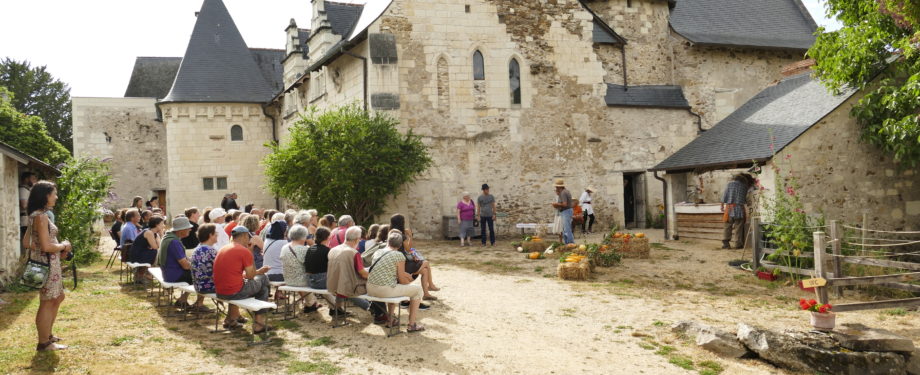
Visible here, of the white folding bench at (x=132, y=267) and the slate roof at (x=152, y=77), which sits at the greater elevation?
the slate roof at (x=152, y=77)

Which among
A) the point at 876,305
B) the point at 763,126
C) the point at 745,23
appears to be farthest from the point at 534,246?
the point at 745,23

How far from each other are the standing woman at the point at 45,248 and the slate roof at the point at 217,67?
21761 millimetres

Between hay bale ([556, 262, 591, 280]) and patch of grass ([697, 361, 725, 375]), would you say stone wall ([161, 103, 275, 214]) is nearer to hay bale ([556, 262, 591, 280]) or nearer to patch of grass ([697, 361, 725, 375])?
hay bale ([556, 262, 591, 280])

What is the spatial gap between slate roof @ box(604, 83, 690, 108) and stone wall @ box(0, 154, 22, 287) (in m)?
15.0

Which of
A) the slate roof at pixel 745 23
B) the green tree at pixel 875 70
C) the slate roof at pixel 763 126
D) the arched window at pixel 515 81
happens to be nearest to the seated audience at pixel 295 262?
the slate roof at pixel 763 126

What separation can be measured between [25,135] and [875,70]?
57.7 feet

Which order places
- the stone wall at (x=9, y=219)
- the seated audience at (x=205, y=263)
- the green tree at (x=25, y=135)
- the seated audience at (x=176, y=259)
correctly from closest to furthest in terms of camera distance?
1. the seated audience at (x=205, y=263)
2. the seated audience at (x=176, y=259)
3. the stone wall at (x=9, y=219)
4. the green tree at (x=25, y=135)

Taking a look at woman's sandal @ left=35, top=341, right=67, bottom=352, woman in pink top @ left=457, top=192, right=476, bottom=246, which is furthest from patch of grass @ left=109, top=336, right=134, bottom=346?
woman in pink top @ left=457, top=192, right=476, bottom=246

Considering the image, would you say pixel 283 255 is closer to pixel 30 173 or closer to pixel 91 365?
pixel 91 365

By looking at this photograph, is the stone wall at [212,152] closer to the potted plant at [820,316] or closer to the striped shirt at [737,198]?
the striped shirt at [737,198]

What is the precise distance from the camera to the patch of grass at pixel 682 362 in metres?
6.11

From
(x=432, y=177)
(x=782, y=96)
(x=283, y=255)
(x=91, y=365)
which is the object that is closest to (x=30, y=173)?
(x=283, y=255)

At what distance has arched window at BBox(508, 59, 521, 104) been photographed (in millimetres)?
18516

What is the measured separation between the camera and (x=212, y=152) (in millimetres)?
Result: 26875
